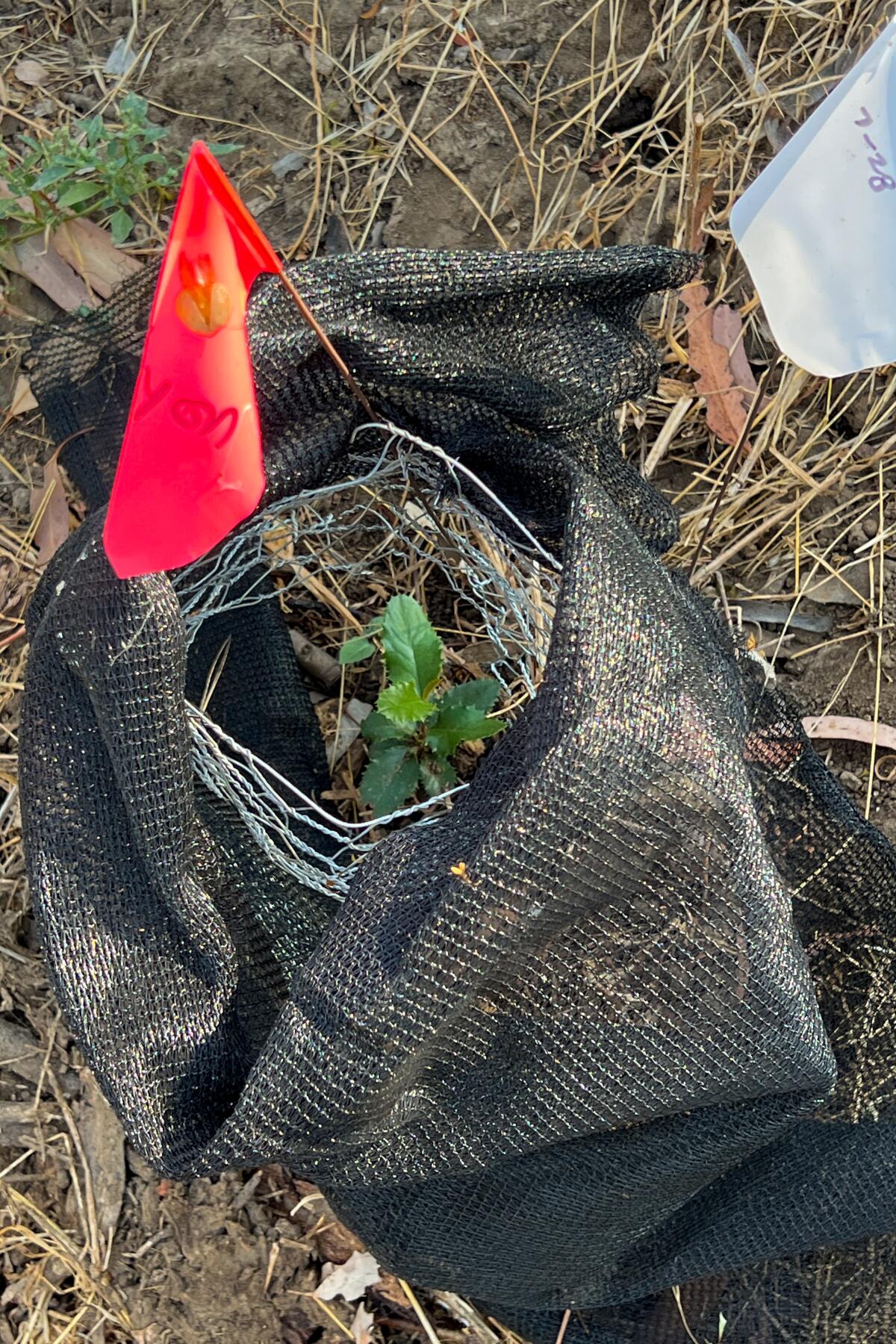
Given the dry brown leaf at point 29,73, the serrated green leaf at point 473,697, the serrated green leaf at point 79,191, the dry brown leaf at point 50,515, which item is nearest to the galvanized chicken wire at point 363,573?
the serrated green leaf at point 473,697

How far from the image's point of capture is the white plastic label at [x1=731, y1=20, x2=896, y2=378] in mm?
924

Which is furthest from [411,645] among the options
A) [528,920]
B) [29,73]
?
[29,73]

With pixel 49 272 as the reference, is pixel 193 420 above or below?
above

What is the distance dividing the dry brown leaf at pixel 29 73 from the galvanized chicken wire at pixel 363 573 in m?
0.86

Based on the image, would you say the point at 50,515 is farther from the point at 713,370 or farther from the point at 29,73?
the point at 713,370

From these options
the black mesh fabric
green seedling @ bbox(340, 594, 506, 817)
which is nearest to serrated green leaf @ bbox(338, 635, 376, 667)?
green seedling @ bbox(340, 594, 506, 817)

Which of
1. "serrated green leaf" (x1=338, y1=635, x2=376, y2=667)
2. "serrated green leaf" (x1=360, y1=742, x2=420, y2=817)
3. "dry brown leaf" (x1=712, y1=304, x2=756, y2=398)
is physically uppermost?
"dry brown leaf" (x1=712, y1=304, x2=756, y2=398)

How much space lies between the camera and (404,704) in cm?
123

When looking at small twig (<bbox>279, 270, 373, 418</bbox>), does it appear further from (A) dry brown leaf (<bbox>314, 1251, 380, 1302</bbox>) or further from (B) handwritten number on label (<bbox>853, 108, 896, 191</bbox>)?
(A) dry brown leaf (<bbox>314, 1251, 380, 1302</bbox>)

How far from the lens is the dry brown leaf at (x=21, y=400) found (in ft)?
5.35

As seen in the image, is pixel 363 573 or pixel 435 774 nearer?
pixel 435 774

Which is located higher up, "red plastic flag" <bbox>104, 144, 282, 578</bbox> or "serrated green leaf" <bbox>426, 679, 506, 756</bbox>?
"red plastic flag" <bbox>104, 144, 282, 578</bbox>

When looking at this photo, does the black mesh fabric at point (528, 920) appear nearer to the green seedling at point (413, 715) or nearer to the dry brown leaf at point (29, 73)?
the green seedling at point (413, 715)

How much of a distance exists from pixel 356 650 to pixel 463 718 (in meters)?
0.19
